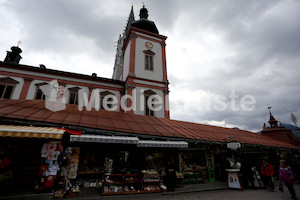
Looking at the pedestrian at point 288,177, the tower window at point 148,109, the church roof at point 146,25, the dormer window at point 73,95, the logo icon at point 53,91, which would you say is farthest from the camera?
the church roof at point 146,25

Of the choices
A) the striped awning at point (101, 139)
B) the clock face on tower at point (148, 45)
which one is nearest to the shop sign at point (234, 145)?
the striped awning at point (101, 139)

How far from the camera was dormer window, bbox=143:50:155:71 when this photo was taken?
738 inches

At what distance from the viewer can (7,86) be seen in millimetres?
15250

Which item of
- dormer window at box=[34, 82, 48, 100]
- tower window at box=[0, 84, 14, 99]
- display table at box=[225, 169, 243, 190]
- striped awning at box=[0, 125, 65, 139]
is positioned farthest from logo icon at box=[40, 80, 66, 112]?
display table at box=[225, 169, 243, 190]

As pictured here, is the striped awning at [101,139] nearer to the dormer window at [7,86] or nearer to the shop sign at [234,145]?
the shop sign at [234,145]

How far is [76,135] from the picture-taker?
695 centimetres

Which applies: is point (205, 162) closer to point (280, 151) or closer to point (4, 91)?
point (280, 151)

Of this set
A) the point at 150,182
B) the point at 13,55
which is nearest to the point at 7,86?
the point at 13,55

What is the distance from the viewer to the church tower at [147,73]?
16.7 meters

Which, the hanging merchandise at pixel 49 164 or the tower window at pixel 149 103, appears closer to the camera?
the hanging merchandise at pixel 49 164

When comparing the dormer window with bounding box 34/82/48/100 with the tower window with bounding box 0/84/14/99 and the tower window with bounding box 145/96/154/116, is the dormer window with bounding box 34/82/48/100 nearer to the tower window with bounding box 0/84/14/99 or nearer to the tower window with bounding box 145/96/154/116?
the tower window with bounding box 0/84/14/99

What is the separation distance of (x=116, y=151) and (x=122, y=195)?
8.77ft

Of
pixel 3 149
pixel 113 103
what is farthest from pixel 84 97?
pixel 3 149

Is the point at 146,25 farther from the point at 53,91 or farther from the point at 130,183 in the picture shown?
the point at 130,183
